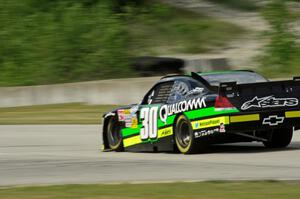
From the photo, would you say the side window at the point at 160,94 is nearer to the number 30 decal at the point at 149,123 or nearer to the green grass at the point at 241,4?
the number 30 decal at the point at 149,123

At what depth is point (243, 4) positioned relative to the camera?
65750 millimetres

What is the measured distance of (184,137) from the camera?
43.7 feet

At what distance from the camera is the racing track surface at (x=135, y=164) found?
10570 mm

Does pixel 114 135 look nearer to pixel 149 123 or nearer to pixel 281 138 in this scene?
pixel 149 123

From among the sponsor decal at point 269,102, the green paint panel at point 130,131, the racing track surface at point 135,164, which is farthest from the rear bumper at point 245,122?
the green paint panel at point 130,131

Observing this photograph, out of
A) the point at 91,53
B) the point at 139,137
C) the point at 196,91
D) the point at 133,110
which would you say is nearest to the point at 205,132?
the point at 196,91

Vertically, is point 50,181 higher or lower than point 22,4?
lower

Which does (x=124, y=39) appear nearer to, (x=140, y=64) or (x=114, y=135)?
(x=140, y=64)

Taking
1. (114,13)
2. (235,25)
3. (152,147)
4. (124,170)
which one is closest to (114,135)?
(152,147)

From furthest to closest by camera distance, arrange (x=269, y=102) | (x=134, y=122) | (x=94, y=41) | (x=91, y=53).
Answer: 1. (x=94, y=41)
2. (x=91, y=53)
3. (x=134, y=122)
4. (x=269, y=102)

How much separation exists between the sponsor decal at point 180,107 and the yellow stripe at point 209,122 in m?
0.24

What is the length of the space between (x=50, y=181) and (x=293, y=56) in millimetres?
23091

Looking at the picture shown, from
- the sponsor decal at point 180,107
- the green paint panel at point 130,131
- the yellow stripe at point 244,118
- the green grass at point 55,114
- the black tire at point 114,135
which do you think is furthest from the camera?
the green grass at point 55,114

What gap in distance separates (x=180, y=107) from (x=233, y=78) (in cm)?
98
